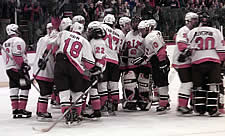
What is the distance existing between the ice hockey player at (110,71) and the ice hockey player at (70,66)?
0.97m

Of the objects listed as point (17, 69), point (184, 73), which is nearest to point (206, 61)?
point (184, 73)

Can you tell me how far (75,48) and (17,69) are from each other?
1363 millimetres

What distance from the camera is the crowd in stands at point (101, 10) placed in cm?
1183

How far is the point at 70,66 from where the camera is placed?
6.24 metres

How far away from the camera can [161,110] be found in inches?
290

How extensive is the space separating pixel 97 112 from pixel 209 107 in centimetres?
→ 153

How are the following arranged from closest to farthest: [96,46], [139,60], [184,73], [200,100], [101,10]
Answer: [96,46] → [200,100] → [184,73] → [139,60] → [101,10]

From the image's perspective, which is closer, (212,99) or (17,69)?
(212,99)

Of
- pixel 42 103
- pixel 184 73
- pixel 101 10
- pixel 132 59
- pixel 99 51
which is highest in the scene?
pixel 101 10

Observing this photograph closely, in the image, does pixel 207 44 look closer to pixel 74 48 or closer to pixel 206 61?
pixel 206 61

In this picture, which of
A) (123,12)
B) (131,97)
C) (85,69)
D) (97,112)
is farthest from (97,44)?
(123,12)

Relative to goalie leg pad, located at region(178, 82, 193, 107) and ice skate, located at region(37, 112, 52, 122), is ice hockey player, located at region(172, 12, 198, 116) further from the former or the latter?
ice skate, located at region(37, 112, 52, 122)

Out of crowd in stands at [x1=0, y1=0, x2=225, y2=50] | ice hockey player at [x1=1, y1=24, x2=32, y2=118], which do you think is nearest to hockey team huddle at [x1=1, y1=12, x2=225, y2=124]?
ice hockey player at [x1=1, y1=24, x2=32, y2=118]

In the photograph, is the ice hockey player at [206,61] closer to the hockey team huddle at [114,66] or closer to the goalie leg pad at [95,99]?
the hockey team huddle at [114,66]
